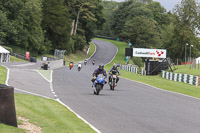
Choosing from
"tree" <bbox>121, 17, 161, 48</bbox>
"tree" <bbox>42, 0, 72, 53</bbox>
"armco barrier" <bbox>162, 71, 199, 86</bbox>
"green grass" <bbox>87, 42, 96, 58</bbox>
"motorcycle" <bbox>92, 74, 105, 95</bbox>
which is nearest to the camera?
"motorcycle" <bbox>92, 74, 105, 95</bbox>

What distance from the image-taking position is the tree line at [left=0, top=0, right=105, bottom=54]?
265 ft

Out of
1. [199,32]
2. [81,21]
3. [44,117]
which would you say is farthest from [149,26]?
[44,117]

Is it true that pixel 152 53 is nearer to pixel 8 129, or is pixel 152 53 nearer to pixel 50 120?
pixel 50 120

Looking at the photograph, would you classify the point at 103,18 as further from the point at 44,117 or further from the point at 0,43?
the point at 44,117

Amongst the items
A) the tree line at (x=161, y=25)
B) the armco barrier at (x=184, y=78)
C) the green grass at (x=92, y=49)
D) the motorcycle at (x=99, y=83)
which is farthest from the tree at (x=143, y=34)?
the motorcycle at (x=99, y=83)

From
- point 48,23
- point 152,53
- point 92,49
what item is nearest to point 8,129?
point 152,53

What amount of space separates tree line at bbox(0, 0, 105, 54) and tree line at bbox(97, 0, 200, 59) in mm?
13022

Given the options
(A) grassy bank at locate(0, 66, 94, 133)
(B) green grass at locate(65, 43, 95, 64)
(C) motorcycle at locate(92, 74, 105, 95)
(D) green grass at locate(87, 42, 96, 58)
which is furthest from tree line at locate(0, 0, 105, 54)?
(A) grassy bank at locate(0, 66, 94, 133)

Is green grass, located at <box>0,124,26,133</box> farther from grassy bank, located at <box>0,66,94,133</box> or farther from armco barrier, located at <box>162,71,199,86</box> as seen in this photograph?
armco barrier, located at <box>162,71,199,86</box>

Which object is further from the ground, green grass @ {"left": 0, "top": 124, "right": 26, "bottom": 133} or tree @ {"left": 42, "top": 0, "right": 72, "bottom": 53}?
tree @ {"left": 42, "top": 0, "right": 72, "bottom": 53}

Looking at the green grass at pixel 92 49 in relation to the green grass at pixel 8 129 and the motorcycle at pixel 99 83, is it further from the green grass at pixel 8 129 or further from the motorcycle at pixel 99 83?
the green grass at pixel 8 129

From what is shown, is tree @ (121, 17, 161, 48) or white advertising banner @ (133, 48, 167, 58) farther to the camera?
tree @ (121, 17, 161, 48)

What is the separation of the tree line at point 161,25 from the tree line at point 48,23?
42.7 ft

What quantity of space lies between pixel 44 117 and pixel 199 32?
294ft
